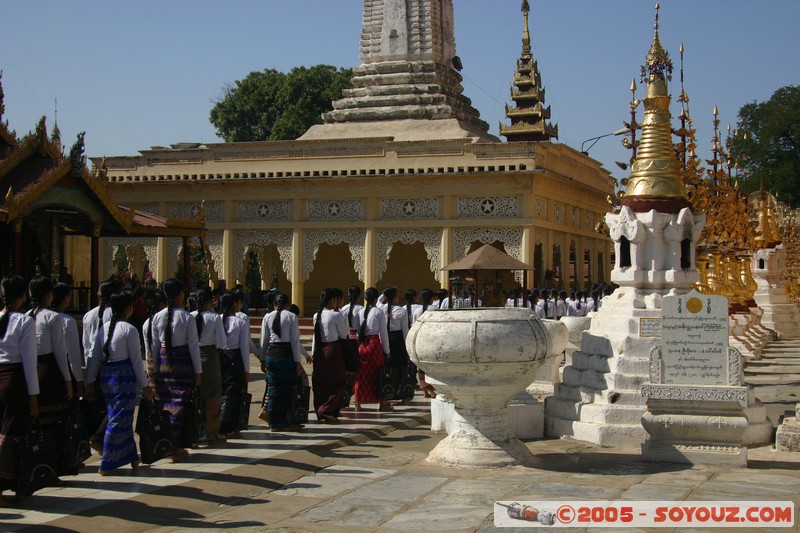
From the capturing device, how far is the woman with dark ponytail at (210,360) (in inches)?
370

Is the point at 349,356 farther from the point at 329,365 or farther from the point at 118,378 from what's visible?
the point at 118,378

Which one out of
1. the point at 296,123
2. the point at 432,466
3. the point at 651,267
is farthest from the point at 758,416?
the point at 296,123

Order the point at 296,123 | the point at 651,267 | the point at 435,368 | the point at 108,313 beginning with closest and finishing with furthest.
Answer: the point at 435,368 → the point at 108,313 → the point at 651,267 → the point at 296,123

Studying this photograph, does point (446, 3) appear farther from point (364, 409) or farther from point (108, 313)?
point (108, 313)

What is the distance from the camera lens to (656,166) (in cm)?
1186

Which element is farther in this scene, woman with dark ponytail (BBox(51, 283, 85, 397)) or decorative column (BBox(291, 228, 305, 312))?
decorative column (BBox(291, 228, 305, 312))

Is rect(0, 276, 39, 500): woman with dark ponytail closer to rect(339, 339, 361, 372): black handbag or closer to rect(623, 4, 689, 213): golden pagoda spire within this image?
rect(339, 339, 361, 372): black handbag

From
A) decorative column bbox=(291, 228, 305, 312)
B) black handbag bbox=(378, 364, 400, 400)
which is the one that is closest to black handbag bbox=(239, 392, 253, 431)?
black handbag bbox=(378, 364, 400, 400)

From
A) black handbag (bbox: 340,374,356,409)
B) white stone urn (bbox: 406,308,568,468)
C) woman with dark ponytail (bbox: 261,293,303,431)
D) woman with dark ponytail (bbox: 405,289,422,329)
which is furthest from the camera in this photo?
woman with dark ponytail (bbox: 405,289,422,329)

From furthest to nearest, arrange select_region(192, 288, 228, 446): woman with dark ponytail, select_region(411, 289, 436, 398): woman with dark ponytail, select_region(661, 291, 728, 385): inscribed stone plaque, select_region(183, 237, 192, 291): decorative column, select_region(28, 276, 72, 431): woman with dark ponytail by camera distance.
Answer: select_region(183, 237, 192, 291): decorative column, select_region(411, 289, 436, 398): woman with dark ponytail, select_region(192, 288, 228, 446): woman with dark ponytail, select_region(661, 291, 728, 385): inscribed stone plaque, select_region(28, 276, 72, 431): woman with dark ponytail

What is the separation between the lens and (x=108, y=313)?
29.2 ft

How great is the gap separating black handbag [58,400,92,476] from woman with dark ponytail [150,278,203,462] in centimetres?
117

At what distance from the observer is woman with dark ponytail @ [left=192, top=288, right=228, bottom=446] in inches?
370

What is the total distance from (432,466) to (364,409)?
434cm
